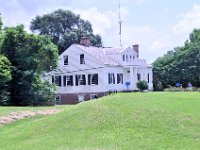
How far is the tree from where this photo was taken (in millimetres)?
36781

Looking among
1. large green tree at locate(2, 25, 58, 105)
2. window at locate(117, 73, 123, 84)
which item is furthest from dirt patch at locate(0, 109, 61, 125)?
window at locate(117, 73, 123, 84)

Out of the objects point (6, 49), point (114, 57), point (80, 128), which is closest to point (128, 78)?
point (114, 57)

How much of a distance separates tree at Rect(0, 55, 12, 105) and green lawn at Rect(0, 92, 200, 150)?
1645 centimetres

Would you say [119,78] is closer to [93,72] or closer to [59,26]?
[93,72]

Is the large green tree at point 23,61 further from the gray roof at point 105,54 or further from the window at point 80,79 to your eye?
the window at point 80,79

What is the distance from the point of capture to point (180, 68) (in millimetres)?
63844

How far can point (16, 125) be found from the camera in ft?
71.7

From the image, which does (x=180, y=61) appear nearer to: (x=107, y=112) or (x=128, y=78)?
(x=128, y=78)

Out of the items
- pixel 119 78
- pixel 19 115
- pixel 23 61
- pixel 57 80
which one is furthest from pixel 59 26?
pixel 19 115

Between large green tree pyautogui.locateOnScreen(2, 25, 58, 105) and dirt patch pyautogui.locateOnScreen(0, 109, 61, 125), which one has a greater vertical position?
large green tree pyautogui.locateOnScreen(2, 25, 58, 105)

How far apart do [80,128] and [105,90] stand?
121 feet

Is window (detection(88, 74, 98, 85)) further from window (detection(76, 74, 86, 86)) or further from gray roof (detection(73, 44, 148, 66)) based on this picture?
gray roof (detection(73, 44, 148, 66))

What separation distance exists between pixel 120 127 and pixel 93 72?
38896 millimetres

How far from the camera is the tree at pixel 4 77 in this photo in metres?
36.8
